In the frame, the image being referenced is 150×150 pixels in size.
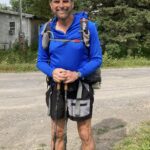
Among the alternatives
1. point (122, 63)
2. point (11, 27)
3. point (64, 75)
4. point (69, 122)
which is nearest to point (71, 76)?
point (64, 75)

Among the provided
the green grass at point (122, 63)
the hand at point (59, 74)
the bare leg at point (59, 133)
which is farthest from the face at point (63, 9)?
the green grass at point (122, 63)

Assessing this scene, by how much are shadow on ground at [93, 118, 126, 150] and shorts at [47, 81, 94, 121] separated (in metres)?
1.72

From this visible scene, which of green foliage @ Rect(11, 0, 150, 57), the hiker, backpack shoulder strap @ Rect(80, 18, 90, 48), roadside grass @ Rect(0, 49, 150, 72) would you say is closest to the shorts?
the hiker

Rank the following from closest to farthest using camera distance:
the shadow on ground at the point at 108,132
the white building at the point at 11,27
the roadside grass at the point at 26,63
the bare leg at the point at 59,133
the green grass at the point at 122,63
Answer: the bare leg at the point at 59,133
the shadow on ground at the point at 108,132
the roadside grass at the point at 26,63
the green grass at the point at 122,63
the white building at the point at 11,27

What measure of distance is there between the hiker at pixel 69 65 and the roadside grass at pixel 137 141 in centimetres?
165

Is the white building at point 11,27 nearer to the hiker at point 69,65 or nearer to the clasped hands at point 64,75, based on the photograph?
the hiker at point 69,65

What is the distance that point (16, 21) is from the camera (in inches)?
1612

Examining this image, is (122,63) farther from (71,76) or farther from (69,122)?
(71,76)

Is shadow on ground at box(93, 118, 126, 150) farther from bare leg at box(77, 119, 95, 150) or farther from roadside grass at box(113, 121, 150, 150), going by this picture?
bare leg at box(77, 119, 95, 150)

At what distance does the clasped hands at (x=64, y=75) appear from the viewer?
406cm

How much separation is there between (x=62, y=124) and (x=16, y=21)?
122 feet

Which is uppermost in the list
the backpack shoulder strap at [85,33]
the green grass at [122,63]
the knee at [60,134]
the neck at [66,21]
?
the neck at [66,21]

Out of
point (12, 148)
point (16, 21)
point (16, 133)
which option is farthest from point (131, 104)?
point (16, 21)

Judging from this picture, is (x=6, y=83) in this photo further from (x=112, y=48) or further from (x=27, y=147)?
(x=112, y=48)
